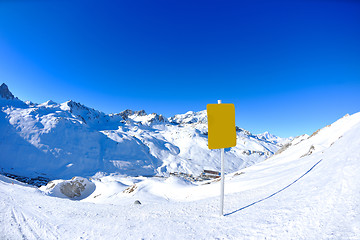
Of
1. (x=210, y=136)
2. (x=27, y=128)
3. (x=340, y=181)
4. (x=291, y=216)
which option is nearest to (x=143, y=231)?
(x=210, y=136)

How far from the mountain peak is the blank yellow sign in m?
187

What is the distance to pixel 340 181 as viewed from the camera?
13.9 feet

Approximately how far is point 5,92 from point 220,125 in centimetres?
19196

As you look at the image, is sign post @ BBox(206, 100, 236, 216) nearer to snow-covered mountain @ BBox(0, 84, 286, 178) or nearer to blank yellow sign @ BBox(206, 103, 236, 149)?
blank yellow sign @ BBox(206, 103, 236, 149)

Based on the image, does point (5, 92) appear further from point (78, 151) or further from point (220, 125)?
point (220, 125)

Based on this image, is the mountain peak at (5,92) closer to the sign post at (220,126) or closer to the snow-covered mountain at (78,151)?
the snow-covered mountain at (78,151)

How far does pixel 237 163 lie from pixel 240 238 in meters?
118

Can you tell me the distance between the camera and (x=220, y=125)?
377 cm

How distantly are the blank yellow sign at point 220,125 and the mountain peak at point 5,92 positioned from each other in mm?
186586

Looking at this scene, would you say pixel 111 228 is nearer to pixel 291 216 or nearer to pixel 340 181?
pixel 291 216

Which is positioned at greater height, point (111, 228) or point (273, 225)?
point (273, 225)

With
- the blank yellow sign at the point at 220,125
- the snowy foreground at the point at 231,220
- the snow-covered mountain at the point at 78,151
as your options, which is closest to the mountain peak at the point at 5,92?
the snow-covered mountain at the point at 78,151

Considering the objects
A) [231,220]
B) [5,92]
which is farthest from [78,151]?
[231,220]

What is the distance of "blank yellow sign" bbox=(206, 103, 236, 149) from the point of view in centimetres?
370
